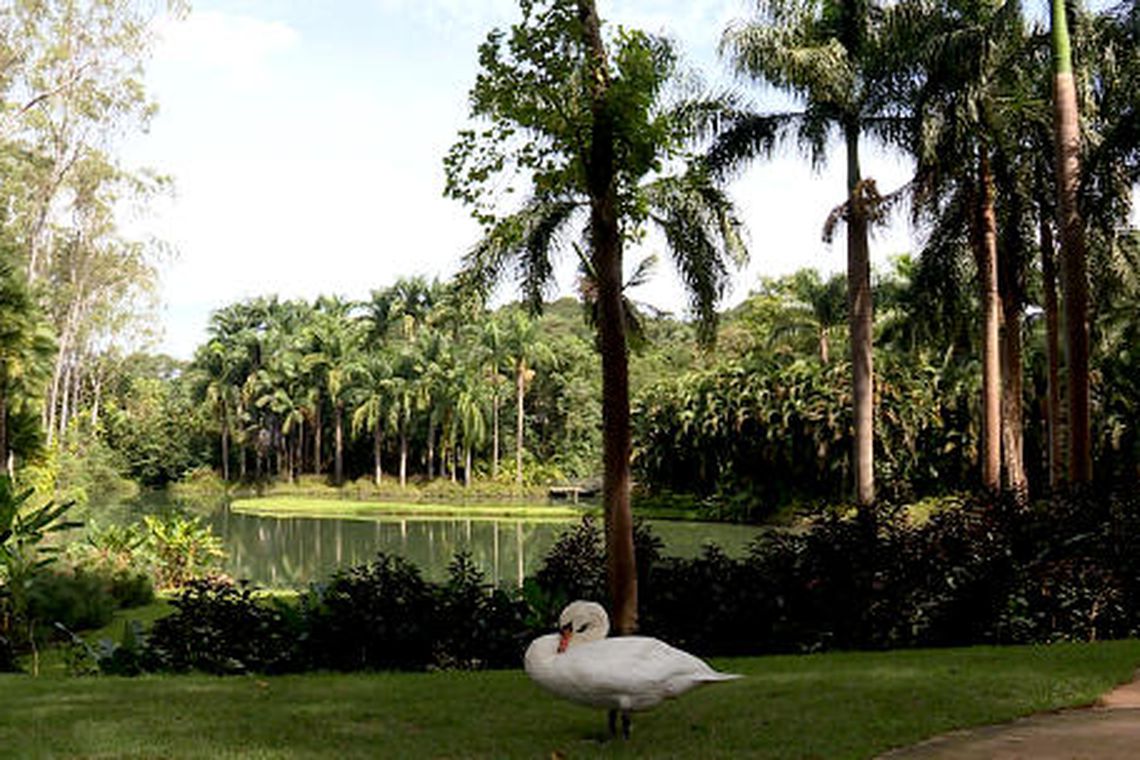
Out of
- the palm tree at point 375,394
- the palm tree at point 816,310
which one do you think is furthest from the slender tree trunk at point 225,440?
the palm tree at point 816,310

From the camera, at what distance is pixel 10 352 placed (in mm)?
25672

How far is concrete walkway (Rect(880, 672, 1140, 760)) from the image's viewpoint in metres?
5.84

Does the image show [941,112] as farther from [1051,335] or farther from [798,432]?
[798,432]

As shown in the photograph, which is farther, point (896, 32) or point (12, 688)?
point (896, 32)

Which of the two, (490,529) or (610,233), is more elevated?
(610,233)

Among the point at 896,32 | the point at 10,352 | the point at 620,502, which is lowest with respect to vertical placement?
the point at 620,502

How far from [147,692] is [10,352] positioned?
66.2 ft

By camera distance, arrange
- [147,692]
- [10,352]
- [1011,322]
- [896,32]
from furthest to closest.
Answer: [10,352]
[1011,322]
[896,32]
[147,692]

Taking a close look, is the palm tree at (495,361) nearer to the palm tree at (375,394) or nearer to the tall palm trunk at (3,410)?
the palm tree at (375,394)

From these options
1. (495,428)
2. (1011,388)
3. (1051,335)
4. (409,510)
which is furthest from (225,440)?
(1051,335)

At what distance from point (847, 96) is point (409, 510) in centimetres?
3592

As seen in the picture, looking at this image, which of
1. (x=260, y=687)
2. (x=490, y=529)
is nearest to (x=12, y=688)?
(x=260, y=687)

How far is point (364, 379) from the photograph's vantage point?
208 ft

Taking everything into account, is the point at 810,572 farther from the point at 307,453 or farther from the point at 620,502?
the point at 307,453
